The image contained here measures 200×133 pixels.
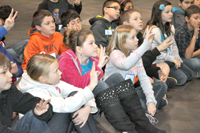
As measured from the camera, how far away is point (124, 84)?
201 centimetres

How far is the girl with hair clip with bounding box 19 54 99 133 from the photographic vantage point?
1.69 metres

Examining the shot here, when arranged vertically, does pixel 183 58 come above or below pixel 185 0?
below

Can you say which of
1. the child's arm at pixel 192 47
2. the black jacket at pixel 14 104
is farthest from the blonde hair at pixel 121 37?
the child's arm at pixel 192 47

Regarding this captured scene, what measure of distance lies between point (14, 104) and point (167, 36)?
85.4 inches

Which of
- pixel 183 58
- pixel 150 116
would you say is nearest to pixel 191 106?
pixel 150 116

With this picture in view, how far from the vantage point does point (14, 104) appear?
63.7 inches

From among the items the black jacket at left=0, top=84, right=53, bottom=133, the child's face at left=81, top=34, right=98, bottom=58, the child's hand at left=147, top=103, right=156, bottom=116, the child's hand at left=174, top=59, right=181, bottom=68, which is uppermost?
the child's face at left=81, top=34, right=98, bottom=58

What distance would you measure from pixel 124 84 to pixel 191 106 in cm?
99

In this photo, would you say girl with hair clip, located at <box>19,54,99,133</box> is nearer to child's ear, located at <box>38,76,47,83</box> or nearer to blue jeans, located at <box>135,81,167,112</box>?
child's ear, located at <box>38,76,47,83</box>

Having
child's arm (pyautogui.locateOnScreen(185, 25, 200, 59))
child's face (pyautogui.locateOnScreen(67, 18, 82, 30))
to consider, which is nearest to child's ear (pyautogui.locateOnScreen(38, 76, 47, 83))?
child's face (pyautogui.locateOnScreen(67, 18, 82, 30))

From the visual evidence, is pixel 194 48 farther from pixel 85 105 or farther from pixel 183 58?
pixel 85 105

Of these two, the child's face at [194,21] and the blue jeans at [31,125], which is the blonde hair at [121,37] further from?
the child's face at [194,21]

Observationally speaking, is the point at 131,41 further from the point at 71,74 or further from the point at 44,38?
the point at 44,38

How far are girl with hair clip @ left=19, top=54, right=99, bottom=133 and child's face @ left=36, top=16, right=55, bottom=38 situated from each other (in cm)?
104
